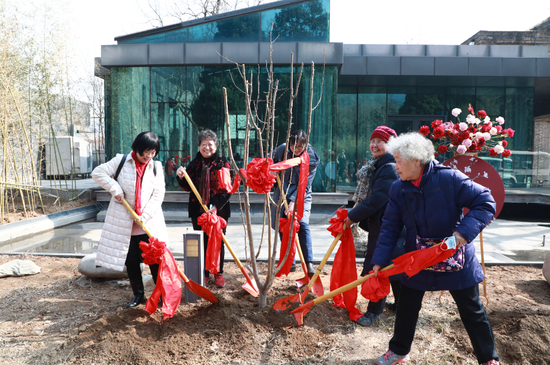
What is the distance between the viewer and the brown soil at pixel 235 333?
2.38 metres

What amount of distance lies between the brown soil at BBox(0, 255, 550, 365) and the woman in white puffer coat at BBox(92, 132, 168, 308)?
42 cm

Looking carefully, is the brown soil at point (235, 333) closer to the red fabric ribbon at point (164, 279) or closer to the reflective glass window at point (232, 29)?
the red fabric ribbon at point (164, 279)

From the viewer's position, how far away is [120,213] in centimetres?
299

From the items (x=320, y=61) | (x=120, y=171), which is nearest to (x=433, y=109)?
(x=320, y=61)

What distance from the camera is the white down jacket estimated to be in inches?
116

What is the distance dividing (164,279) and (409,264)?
5.85ft

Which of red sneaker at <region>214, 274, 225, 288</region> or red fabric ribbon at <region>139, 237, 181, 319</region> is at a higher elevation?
red fabric ribbon at <region>139, 237, 181, 319</region>

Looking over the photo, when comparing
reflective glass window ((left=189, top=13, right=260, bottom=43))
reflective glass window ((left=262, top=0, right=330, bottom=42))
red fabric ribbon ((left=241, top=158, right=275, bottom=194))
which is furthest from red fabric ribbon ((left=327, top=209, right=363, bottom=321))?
reflective glass window ((left=189, top=13, right=260, bottom=43))

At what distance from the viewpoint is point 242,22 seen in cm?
918

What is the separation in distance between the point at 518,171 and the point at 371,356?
10338 millimetres

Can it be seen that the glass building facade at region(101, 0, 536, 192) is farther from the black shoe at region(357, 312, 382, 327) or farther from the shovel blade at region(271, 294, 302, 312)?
the shovel blade at region(271, 294, 302, 312)

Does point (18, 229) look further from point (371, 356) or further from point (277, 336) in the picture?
point (371, 356)

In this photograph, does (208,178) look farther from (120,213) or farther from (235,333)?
(235,333)

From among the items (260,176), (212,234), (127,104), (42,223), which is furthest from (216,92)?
(260,176)
